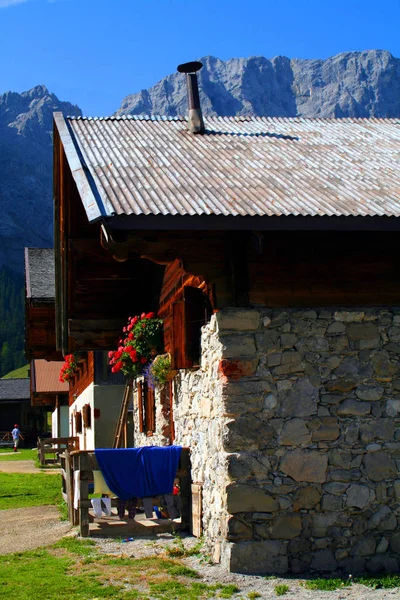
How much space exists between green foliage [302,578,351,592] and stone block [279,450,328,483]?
37.7 inches

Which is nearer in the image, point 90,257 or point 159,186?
point 159,186

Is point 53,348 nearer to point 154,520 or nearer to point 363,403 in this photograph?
point 154,520

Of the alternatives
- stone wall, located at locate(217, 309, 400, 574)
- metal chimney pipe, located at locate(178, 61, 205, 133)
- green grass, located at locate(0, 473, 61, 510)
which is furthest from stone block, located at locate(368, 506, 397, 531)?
green grass, located at locate(0, 473, 61, 510)

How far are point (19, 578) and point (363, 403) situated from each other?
152 inches

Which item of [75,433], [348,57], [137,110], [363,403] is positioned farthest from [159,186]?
[348,57]

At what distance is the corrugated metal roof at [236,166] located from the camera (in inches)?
297

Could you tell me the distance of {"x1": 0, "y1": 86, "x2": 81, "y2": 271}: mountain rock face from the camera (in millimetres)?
143875

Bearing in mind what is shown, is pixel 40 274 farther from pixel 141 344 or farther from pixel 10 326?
pixel 10 326

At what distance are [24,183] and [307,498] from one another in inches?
5911

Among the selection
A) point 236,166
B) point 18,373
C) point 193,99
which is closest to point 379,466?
point 236,166

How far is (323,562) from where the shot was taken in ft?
25.1

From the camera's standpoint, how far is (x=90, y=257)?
477 inches

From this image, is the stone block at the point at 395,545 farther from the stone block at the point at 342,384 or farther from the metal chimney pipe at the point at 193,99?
A: the metal chimney pipe at the point at 193,99

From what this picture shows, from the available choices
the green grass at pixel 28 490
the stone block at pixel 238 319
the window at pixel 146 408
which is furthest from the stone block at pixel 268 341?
the green grass at pixel 28 490
